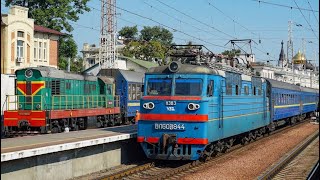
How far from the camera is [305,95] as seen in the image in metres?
43.6

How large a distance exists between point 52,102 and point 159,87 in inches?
333

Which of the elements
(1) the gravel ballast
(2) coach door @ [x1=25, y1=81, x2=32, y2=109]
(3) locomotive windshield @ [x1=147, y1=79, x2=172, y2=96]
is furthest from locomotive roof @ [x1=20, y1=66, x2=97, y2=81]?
(1) the gravel ballast

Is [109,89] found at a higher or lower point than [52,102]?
higher

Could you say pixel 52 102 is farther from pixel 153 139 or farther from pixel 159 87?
pixel 153 139

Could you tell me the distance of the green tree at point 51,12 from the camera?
Result: 161 ft

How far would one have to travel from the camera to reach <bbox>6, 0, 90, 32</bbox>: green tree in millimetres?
49162

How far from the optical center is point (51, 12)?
4972 cm

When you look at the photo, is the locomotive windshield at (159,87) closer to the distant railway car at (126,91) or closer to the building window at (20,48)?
the distant railway car at (126,91)

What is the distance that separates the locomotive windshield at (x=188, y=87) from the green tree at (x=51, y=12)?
37.0 meters

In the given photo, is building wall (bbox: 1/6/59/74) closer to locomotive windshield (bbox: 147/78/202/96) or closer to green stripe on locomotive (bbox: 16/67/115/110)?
green stripe on locomotive (bbox: 16/67/115/110)

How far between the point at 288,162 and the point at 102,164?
675 centimetres

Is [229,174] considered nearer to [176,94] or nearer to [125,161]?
[176,94]

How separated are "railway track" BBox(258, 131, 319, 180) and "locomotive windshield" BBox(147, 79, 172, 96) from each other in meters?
4.04

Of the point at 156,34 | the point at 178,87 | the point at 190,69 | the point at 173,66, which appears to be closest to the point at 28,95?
the point at 173,66
